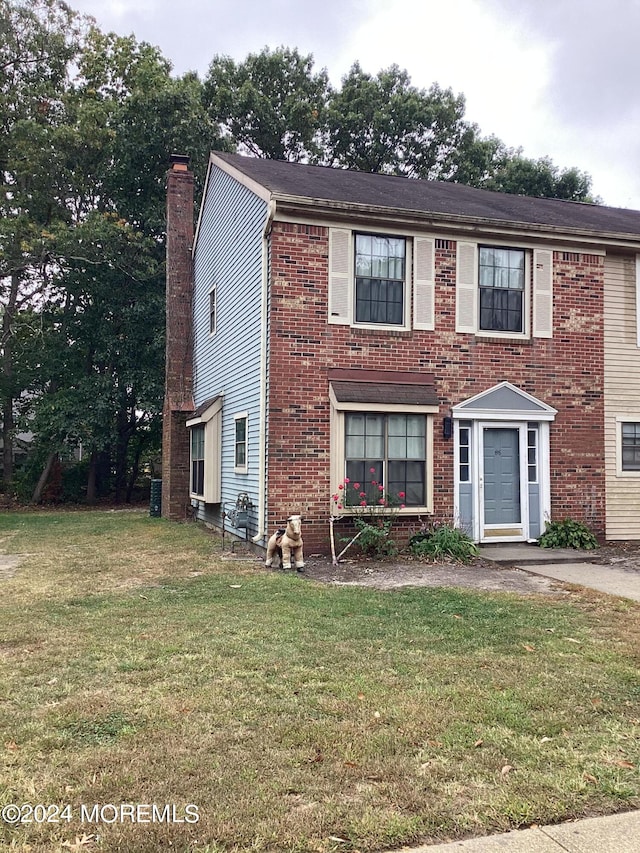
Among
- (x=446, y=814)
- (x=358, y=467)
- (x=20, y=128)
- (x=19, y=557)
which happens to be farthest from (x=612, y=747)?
(x=20, y=128)

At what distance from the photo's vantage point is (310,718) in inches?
151

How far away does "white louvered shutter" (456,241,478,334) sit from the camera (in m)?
11.2

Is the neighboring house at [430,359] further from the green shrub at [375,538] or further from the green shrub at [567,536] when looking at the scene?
the green shrub at [375,538]

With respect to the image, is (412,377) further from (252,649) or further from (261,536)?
(252,649)

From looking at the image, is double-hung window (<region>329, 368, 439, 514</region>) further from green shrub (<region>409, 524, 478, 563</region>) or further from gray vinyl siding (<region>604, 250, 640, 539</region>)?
gray vinyl siding (<region>604, 250, 640, 539</region>)

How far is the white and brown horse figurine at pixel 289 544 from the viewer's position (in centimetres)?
914

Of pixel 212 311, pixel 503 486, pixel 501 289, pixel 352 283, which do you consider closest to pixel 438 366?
pixel 501 289

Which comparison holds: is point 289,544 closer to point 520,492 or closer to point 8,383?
point 520,492

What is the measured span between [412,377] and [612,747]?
769cm

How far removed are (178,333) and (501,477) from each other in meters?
9.66

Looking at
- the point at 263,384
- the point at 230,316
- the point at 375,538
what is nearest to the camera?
the point at 375,538

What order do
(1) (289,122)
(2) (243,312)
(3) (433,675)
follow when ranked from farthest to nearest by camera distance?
1. (1) (289,122)
2. (2) (243,312)
3. (3) (433,675)

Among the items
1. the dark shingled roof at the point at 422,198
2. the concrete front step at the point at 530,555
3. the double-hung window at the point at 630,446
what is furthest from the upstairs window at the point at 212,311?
the double-hung window at the point at 630,446

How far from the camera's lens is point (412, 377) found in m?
10.8
